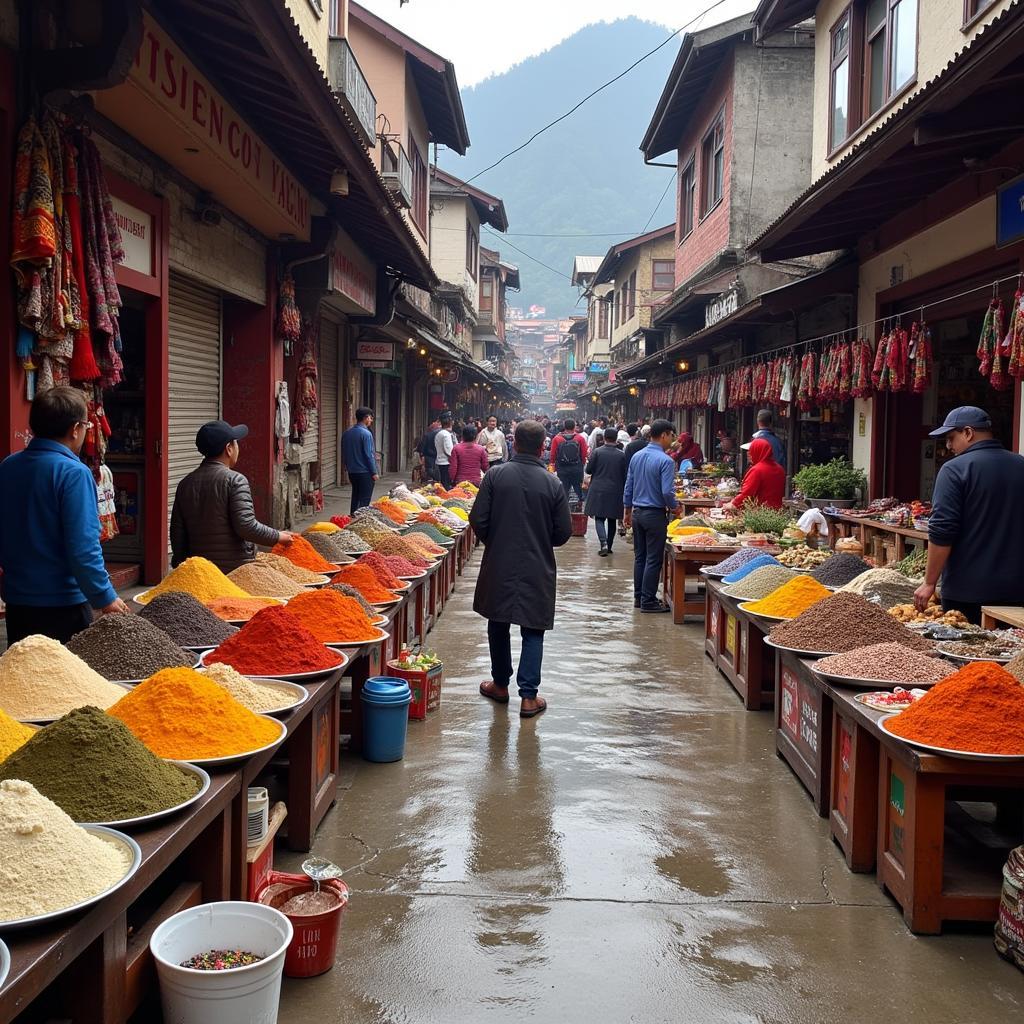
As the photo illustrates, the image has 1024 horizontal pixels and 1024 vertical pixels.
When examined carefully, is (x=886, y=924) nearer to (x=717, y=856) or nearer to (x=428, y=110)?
(x=717, y=856)

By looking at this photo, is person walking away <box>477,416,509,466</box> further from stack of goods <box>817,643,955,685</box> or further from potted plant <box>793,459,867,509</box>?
stack of goods <box>817,643,955,685</box>

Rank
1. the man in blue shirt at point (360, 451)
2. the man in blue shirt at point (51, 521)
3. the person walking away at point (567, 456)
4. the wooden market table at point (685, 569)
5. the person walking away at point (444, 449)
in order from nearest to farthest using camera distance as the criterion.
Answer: the man in blue shirt at point (51, 521), the wooden market table at point (685, 569), the man in blue shirt at point (360, 451), the person walking away at point (567, 456), the person walking away at point (444, 449)

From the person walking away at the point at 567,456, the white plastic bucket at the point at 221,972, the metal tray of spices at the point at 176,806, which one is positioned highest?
the person walking away at the point at 567,456

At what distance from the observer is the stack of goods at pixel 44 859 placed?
7.97 feet

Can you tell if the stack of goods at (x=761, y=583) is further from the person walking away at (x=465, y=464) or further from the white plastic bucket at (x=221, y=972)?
the person walking away at (x=465, y=464)

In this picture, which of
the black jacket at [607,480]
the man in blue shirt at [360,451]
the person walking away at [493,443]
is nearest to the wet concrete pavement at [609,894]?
the man in blue shirt at [360,451]

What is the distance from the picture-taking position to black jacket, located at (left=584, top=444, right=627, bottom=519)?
1561cm

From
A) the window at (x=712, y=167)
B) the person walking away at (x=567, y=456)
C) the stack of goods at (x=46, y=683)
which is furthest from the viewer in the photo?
the window at (x=712, y=167)

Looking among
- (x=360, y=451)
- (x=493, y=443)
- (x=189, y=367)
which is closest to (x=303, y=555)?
(x=189, y=367)

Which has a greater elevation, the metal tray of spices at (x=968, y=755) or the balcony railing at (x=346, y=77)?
the balcony railing at (x=346, y=77)

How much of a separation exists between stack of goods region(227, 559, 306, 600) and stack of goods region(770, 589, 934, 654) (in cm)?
293

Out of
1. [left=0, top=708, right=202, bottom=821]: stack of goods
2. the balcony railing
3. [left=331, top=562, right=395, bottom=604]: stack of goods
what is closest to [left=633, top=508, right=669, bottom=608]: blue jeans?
[left=331, top=562, right=395, bottom=604]: stack of goods

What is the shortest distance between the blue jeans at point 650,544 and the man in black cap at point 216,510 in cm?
517

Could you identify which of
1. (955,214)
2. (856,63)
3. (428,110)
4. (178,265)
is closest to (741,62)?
(856,63)
